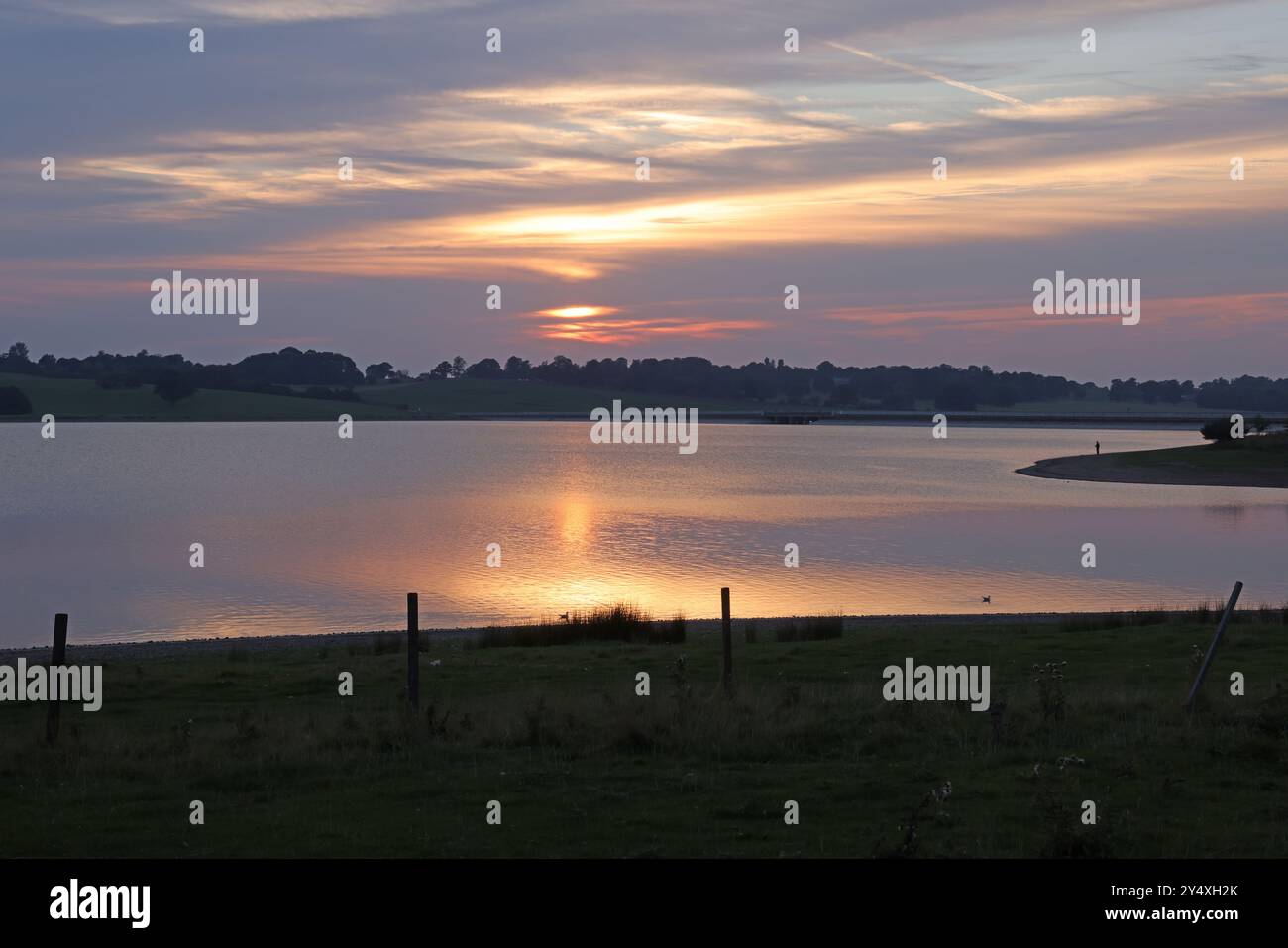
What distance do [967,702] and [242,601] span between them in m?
31.3

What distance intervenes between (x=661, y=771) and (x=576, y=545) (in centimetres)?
4842

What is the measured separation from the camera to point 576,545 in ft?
203

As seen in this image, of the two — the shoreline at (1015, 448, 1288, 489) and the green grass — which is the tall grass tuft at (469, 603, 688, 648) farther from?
the green grass

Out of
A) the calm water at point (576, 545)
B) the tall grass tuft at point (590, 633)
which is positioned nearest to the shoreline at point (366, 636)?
the tall grass tuft at point (590, 633)

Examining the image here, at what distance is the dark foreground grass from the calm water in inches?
797

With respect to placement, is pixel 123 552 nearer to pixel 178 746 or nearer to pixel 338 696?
pixel 338 696

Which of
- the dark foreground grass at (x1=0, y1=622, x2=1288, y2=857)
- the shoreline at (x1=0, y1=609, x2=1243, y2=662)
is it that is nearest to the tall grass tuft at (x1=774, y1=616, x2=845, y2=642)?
the shoreline at (x1=0, y1=609, x2=1243, y2=662)

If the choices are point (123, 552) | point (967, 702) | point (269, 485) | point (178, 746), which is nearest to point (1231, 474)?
point (269, 485)

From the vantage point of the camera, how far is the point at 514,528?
7050cm

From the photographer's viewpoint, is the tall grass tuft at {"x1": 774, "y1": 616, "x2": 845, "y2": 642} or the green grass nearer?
the tall grass tuft at {"x1": 774, "y1": 616, "x2": 845, "y2": 642}

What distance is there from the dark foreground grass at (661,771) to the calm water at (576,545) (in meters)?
20.2

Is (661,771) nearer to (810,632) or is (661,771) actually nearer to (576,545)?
(810,632)

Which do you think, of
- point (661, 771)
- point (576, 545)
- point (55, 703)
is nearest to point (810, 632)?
point (661, 771)

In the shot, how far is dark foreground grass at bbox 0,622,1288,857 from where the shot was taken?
11.0 m
